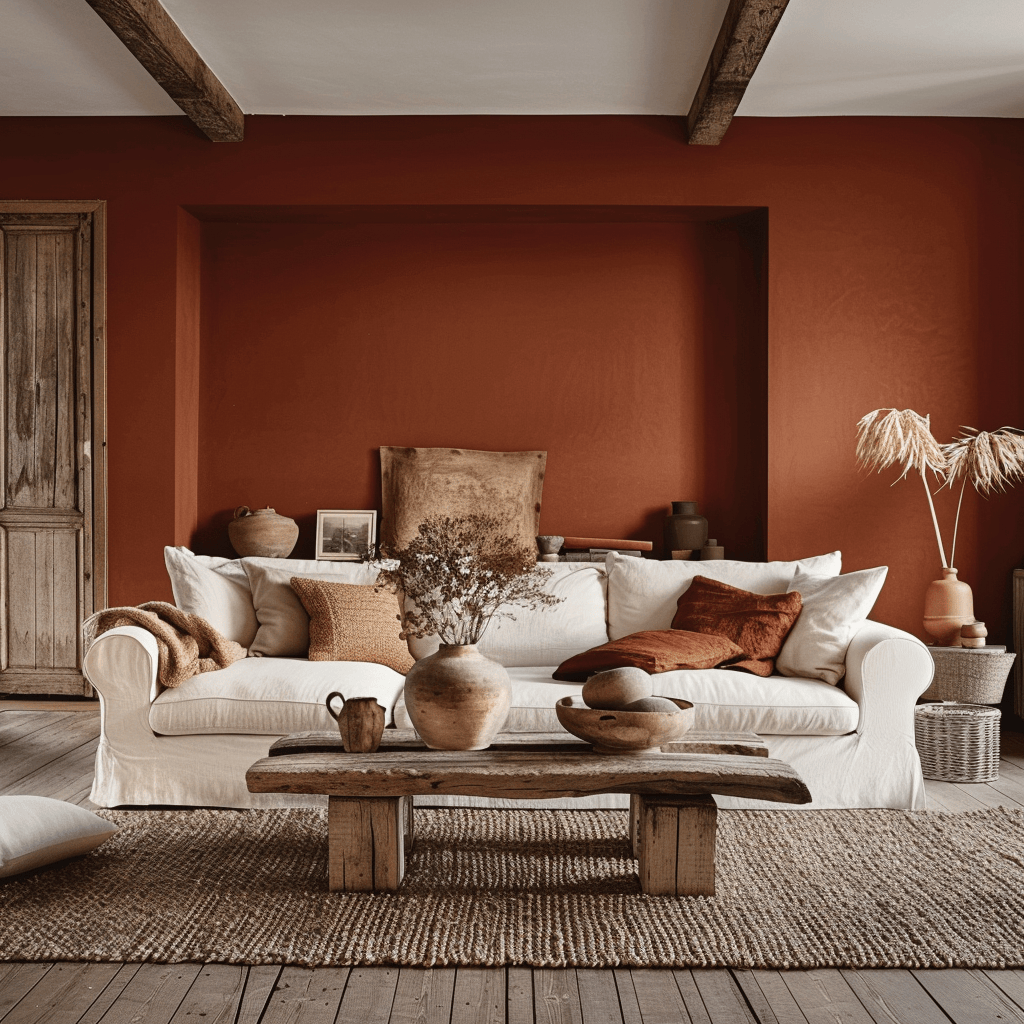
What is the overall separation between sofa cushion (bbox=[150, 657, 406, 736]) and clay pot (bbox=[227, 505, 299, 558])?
6.17ft

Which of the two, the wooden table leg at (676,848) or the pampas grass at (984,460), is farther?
the pampas grass at (984,460)

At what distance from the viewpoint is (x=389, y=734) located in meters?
2.83

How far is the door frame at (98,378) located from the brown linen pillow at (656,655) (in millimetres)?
2805

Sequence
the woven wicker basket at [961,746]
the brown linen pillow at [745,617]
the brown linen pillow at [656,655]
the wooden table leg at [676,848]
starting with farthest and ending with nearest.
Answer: the woven wicker basket at [961,746], the brown linen pillow at [745,617], the brown linen pillow at [656,655], the wooden table leg at [676,848]

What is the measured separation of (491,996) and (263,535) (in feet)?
11.5

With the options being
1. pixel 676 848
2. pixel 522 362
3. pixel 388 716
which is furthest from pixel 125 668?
pixel 522 362

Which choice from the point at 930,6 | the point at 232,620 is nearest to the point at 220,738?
the point at 232,620

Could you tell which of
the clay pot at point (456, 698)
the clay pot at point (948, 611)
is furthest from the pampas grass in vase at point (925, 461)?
the clay pot at point (456, 698)

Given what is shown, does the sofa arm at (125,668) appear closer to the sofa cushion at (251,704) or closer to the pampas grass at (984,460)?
the sofa cushion at (251,704)

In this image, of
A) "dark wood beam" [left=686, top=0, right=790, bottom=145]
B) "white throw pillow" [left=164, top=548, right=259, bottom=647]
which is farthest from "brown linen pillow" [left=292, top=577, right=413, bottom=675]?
"dark wood beam" [left=686, top=0, right=790, bottom=145]

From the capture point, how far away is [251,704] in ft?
10.7

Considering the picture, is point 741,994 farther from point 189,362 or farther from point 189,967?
point 189,362

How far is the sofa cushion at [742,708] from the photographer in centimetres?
328

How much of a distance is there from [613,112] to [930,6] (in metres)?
1.60
